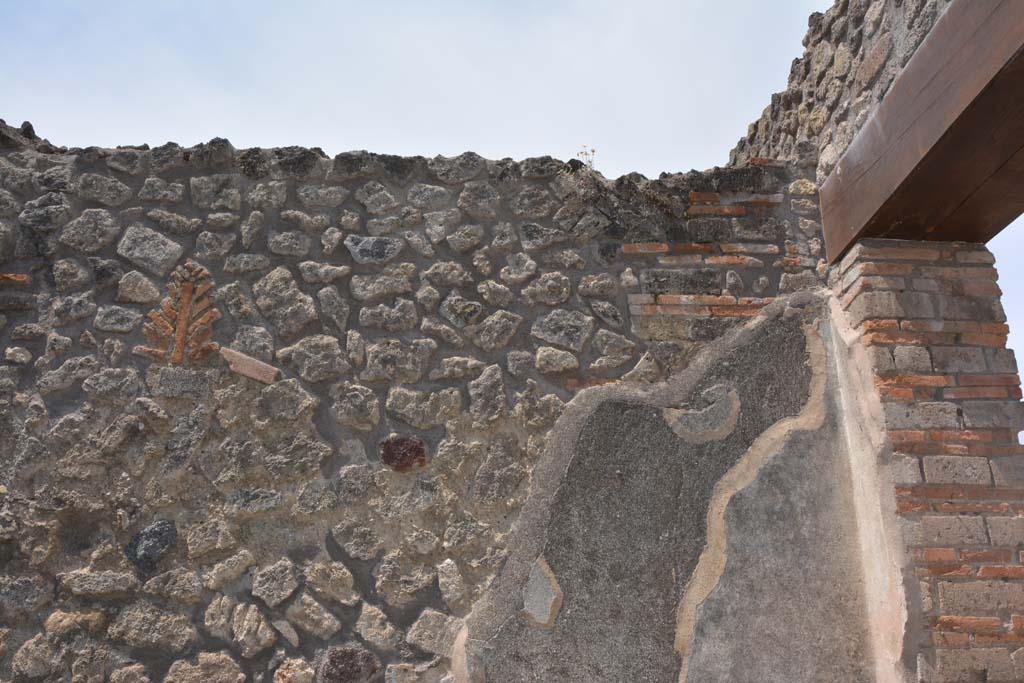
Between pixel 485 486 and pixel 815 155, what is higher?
pixel 815 155

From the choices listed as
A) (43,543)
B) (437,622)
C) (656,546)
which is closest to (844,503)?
(656,546)

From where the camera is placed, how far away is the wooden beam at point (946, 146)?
2.19 metres

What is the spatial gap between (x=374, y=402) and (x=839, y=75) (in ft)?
6.97

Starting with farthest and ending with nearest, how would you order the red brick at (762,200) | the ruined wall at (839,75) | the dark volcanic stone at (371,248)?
the red brick at (762,200), the dark volcanic stone at (371,248), the ruined wall at (839,75)

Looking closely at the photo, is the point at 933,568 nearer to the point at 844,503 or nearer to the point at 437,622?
the point at 844,503

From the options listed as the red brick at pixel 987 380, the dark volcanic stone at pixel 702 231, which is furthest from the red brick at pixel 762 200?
the red brick at pixel 987 380

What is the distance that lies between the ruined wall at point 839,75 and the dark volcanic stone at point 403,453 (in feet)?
6.13

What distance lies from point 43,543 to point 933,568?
110 inches

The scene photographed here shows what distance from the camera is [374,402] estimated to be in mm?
2809

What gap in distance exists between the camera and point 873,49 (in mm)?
2883

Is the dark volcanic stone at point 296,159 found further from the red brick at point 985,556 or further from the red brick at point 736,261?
the red brick at point 985,556

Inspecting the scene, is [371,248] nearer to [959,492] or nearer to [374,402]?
[374,402]

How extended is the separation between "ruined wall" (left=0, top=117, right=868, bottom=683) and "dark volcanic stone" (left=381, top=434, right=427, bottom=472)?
10 millimetres

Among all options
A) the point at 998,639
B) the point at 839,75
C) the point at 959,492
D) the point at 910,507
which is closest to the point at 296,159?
the point at 839,75
